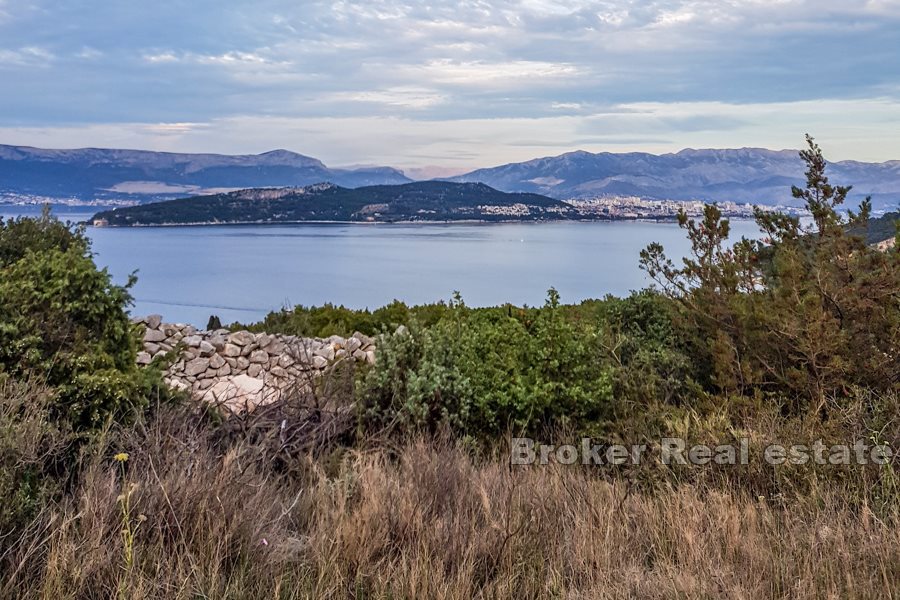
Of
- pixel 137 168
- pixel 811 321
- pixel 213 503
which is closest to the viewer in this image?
pixel 213 503

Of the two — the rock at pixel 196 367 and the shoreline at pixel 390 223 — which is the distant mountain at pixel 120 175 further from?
the rock at pixel 196 367

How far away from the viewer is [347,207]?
70.0 m

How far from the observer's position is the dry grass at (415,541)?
7.58ft

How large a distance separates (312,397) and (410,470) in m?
1.53

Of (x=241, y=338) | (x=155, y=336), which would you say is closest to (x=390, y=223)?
(x=155, y=336)

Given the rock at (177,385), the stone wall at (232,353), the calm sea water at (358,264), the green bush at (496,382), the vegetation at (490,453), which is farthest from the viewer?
the calm sea water at (358,264)

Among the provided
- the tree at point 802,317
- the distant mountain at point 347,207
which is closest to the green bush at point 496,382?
the tree at point 802,317

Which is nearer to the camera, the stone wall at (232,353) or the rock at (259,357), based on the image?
the stone wall at (232,353)

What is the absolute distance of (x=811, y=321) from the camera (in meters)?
4.32

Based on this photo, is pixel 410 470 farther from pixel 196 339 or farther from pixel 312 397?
pixel 196 339

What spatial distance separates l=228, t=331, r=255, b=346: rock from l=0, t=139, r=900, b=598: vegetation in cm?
382

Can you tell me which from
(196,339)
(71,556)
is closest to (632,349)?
(71,556)

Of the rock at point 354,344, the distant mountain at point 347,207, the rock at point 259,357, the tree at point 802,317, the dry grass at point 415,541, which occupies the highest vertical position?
the distant mountain at point 347,207

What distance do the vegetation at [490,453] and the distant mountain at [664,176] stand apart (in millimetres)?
78188
